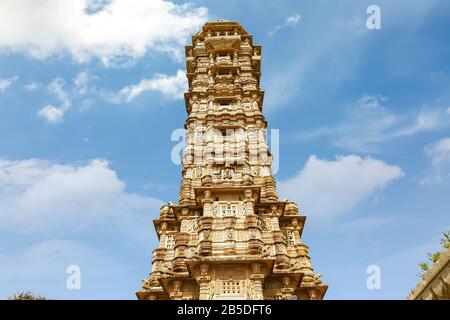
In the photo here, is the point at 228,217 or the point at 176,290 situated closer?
the point at 176,290

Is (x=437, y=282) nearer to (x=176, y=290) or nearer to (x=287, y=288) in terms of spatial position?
(x=287, y=288)

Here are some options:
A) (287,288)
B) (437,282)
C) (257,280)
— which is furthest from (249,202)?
(437,282)

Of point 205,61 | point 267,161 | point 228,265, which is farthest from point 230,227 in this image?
point 205,61

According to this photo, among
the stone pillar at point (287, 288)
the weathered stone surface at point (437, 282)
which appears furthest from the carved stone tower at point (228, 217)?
the weathered stone surface at point (437, 282)

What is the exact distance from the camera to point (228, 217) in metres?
26.2

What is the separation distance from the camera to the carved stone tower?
23828 millimetres

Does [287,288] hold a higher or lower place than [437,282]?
lower

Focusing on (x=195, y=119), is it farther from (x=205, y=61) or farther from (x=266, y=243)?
(x=266, y=243)

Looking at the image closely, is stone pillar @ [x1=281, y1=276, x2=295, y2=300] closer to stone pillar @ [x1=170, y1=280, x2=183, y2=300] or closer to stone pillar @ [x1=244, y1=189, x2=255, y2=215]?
stone pillar @ [x1=244, y1=189, x2=255, y2=215]

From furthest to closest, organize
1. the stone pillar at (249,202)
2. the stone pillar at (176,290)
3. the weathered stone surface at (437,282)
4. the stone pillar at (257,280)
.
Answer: the stone pillar at (249,202) → the stone pillar at (176,290) → the stone pillar at (257,280) → the weathered stone surface at (437,282)

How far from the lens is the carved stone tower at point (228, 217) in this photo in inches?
938

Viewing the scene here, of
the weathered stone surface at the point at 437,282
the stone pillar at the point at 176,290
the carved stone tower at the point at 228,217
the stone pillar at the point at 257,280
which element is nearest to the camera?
the weathered stone surface at the point at 437,282

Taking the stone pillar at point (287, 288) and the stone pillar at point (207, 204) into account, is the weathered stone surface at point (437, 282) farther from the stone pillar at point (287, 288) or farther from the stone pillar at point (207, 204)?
the stone pillar at point (207, 204)
